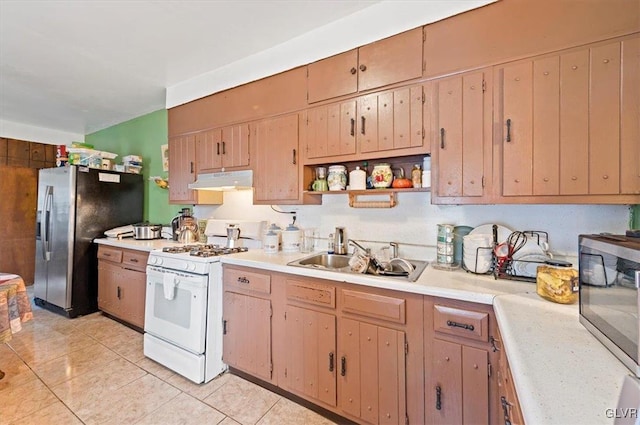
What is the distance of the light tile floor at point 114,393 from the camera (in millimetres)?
1677

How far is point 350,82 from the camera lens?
6.20 feet

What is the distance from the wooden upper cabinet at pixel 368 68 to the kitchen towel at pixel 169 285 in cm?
172

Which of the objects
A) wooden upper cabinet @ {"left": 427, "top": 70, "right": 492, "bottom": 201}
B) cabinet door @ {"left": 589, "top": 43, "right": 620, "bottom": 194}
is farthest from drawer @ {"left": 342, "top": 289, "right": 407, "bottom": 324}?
cabinet door @ {"left": 589, "top": 43, "right": 620, "bottom": 194}

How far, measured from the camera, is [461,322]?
1284 millimetres

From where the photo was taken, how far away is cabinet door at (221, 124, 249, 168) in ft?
7.86

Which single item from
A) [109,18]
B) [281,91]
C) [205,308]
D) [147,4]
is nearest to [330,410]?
[205,308]

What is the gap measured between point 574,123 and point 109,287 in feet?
13.7

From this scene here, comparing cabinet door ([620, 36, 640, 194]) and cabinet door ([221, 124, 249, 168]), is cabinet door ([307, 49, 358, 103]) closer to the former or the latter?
cabinet door ([221, 124, 249, 168])

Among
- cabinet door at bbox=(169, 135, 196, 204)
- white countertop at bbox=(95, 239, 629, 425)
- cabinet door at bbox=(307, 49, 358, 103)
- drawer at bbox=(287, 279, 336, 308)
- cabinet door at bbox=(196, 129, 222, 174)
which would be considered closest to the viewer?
white countertop at bbox=(95, 239, 629, 425)

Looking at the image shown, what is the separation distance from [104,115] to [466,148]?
14.9 feet

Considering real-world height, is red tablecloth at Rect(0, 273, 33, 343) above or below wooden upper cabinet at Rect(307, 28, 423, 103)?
below

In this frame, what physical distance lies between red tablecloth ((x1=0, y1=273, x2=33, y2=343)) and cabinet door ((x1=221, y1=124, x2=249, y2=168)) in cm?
177

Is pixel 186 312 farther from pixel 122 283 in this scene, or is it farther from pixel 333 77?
pixel 333 77

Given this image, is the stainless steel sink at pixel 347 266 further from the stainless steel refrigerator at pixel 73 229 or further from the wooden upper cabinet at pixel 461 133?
the stainless steel refrigerator at pixel 73 229
